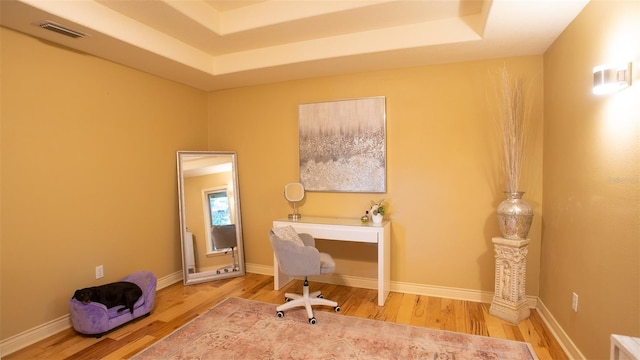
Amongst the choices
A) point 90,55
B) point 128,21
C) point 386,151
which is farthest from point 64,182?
point 386,151

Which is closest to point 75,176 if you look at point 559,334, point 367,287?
point 367,287

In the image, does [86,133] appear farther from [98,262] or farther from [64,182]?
[98,262]

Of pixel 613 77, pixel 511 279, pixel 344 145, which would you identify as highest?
pixel 613 77

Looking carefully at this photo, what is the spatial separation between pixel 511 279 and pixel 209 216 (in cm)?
323

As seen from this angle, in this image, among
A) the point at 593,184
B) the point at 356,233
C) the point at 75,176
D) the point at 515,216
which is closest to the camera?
the point at 593,184

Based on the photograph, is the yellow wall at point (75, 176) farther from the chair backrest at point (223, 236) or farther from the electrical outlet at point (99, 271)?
the chair backrest at point (223, 236)

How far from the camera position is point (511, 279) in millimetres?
2721

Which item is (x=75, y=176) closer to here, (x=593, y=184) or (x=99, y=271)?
(x=99, y=271)

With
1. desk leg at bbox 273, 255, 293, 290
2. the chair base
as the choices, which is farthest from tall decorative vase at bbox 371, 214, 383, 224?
desk leg at bbox 273, 255, 293, 290

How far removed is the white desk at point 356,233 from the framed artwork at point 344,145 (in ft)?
1.42

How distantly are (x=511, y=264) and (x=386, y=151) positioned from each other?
1557 mm

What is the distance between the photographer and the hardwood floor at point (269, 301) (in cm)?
239

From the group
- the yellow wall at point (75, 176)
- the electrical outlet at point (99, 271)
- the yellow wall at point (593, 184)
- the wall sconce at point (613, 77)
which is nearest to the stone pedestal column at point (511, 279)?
the yellow wall at point (593, 184)

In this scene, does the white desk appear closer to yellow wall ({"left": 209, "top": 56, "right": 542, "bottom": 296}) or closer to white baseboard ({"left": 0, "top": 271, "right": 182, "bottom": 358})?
yellow wall ({"left": 209, "top": 56, "right": 542, "bottom": 296})
